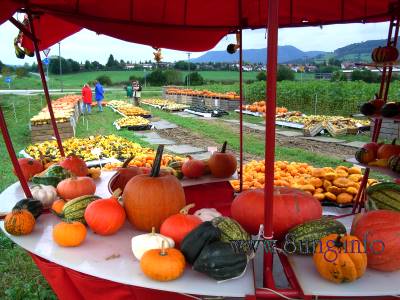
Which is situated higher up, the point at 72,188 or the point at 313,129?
the point at 72,188

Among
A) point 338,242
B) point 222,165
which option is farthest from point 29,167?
point 338,242

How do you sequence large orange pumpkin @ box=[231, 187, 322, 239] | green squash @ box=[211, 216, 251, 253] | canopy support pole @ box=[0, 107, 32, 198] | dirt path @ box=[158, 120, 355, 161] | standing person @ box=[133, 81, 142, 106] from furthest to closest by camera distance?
standing person @ box=[133, 81, 142, 106], dirt path @ box=[158, 120, 355, 161], canopy support pole @ box=[0, 107, 32, 198], large orange pumpkin @ box=[231, 187, 322, 239], green squash @ box=[211, 216, 251, 253]

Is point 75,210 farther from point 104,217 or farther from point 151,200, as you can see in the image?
point 151,200

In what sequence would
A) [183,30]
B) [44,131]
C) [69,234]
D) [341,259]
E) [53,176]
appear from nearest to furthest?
[341,259], [69,234], [53,176], [183,30], [44,131]

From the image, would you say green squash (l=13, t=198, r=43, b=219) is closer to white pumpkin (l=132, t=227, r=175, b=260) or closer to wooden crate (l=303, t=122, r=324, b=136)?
white pumpkin (l=132, t=227, r=175, b=260)

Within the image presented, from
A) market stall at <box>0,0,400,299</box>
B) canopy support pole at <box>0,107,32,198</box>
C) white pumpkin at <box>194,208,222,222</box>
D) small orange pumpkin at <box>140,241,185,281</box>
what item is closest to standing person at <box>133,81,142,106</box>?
market stall at <box>0,0,400,299</box>

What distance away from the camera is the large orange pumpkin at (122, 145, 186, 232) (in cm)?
212

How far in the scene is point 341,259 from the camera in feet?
4.89

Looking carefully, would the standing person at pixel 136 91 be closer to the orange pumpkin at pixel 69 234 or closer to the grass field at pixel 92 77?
the grass field at pixel 92 77

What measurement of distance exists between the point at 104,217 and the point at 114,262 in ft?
1.07

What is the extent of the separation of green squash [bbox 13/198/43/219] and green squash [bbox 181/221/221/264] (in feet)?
3.55

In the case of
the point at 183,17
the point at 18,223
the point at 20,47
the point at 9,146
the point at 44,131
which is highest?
the point at 183,17

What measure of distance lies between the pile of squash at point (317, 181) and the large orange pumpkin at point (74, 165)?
222 cm

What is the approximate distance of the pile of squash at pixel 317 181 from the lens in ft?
14.7
